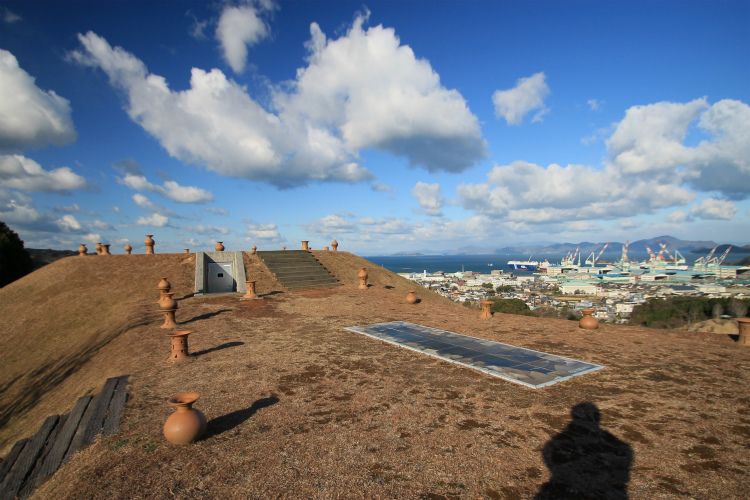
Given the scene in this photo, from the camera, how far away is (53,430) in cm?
485

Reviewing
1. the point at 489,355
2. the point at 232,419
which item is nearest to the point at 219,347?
the point at 232,419

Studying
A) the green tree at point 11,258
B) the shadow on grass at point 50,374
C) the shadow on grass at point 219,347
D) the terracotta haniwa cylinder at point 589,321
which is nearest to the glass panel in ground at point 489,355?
the terracotta haniwa cylinder at point 589,321

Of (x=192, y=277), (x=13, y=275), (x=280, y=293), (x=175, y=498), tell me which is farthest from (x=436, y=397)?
(x=13, y=275)

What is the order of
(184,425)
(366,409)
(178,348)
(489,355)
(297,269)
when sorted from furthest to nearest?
(297,269) < (489,355) < (178,348) < (366,409) < (184,425)

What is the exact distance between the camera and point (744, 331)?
7.62 m

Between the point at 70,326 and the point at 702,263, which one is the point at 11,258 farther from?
the point at 702,263

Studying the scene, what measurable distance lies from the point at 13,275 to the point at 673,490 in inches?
1388

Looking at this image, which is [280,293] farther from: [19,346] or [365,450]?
[365,450]

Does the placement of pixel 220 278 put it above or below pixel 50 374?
above

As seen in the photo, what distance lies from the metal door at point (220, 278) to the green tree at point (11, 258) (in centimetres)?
1719

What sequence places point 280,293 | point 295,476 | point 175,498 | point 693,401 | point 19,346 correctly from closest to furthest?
1. point 175,498
2. point 295,476
3. point 693,401
4. point 19,346
5. point 280,293

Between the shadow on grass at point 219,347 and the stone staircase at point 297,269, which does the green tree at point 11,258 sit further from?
the shadow on grass at point 219,347

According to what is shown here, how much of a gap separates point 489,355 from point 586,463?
3785 mm

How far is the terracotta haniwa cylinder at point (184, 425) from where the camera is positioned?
370cm
